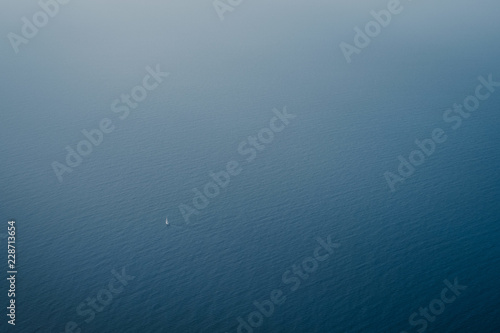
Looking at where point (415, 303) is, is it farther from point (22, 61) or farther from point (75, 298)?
point (22, 61)

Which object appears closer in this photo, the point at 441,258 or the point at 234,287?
the point at 234,287

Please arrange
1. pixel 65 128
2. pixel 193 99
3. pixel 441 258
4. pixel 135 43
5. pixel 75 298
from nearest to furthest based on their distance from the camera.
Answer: pixel 75 298 < pixel 441 258 < pixel 65 128 < pixel 193 99 < pixel 135 43

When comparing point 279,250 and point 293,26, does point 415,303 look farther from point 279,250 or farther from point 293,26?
point 293,26

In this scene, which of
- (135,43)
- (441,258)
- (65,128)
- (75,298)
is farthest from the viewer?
(135,43)

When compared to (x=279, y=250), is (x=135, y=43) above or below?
above

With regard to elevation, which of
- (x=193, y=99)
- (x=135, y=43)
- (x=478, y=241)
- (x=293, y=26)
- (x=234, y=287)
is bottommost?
(x=478, y=241)

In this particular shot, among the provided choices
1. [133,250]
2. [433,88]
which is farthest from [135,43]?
[133,250]
